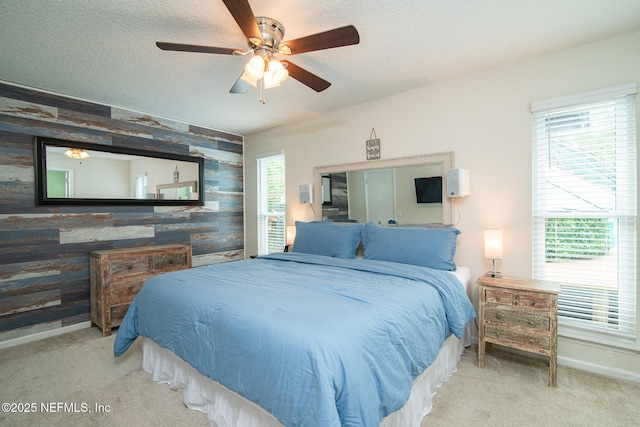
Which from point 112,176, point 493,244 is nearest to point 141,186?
point 112,176

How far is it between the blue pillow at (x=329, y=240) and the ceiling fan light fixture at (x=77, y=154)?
8.43 ft

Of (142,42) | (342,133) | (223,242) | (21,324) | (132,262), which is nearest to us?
(142,42)

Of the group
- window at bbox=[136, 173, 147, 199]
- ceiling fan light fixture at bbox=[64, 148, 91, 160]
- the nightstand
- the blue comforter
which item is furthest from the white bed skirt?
ceiling fan light fixture at bbox=[64, 148, 91, 160]

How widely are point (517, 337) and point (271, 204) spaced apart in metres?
3.52

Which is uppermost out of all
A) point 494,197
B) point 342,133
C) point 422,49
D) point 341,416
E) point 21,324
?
point 422,49

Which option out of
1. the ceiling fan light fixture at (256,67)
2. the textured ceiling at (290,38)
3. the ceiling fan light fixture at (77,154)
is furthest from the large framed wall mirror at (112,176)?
the ceiling fan light fixture at (256,67)

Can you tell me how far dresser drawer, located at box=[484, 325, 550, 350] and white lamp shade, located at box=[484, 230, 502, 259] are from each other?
587 millimetres

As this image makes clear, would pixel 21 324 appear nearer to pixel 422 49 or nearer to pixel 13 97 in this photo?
pixel 13 97

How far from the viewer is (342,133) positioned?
383 cm

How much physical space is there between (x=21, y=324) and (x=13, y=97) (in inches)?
88.4

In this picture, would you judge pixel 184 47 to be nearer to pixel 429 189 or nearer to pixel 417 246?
pixel 417 246

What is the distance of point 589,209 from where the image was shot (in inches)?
93.5

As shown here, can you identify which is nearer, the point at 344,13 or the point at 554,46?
the point at 344,13

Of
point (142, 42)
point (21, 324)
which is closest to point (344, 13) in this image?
point (142, 42)
